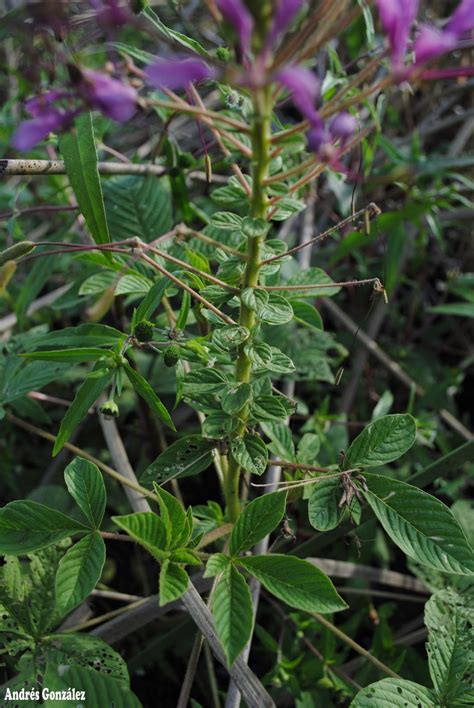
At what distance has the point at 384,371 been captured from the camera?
1.88m

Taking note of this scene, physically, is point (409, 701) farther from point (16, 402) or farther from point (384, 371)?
point (384, 371)

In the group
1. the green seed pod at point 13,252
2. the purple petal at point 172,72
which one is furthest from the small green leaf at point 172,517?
the purple petal at point 172,72

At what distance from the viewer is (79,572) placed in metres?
0.86

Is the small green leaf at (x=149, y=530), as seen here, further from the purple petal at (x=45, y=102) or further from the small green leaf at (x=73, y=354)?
the purple petal at (x=45, y=102)

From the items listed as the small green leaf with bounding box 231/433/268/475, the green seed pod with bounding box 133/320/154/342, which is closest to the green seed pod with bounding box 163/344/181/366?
the green seed pod with bounding box 133/320/154/342

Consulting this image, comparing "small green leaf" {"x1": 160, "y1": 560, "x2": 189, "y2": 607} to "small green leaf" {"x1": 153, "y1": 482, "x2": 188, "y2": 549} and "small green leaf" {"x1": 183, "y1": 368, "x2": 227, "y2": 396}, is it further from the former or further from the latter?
"small green leaf" {"x1": 183, "y1": 368, "x2": 227, "y2": 396}

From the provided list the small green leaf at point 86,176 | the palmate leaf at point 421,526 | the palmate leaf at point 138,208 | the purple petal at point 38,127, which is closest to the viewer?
the purple petal at point 38,127

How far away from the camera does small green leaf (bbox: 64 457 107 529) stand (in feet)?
3.02

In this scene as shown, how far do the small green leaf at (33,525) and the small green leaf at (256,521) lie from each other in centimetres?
21

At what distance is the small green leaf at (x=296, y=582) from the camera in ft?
2.61

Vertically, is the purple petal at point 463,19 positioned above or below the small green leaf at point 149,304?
above

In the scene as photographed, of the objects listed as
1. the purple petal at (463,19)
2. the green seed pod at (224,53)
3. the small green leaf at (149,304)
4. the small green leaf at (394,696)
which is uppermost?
the purple petal at (463,19)

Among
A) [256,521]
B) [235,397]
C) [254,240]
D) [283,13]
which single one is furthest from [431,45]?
[256,521]

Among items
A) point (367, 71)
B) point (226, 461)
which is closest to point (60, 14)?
point (367, 71)
